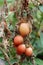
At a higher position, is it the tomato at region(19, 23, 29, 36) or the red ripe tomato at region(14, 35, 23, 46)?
the tomato at region(19, 23, 29, 36)

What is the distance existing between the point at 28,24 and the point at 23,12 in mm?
59

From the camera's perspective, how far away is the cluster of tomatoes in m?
1.28

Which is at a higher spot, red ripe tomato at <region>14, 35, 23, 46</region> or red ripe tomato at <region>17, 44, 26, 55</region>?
red ripe tomato at <region>14, 35, 23, 46</region>

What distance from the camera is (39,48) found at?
1642 mm

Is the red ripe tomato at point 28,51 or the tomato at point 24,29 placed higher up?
the tomato at point 24,29

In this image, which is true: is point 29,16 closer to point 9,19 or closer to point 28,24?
point 28,24

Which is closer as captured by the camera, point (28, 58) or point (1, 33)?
point (1, 33)

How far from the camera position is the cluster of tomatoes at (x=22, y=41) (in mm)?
1282

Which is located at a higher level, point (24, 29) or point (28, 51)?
point (24, 29)

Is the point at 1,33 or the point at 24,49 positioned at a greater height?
the point at 1,33

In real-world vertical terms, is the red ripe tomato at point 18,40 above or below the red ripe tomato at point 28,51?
above

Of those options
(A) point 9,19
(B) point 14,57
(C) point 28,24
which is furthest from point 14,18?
(B) point 14,57

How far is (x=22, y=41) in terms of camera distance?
1301mm

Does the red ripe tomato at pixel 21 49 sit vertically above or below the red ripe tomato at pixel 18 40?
below
